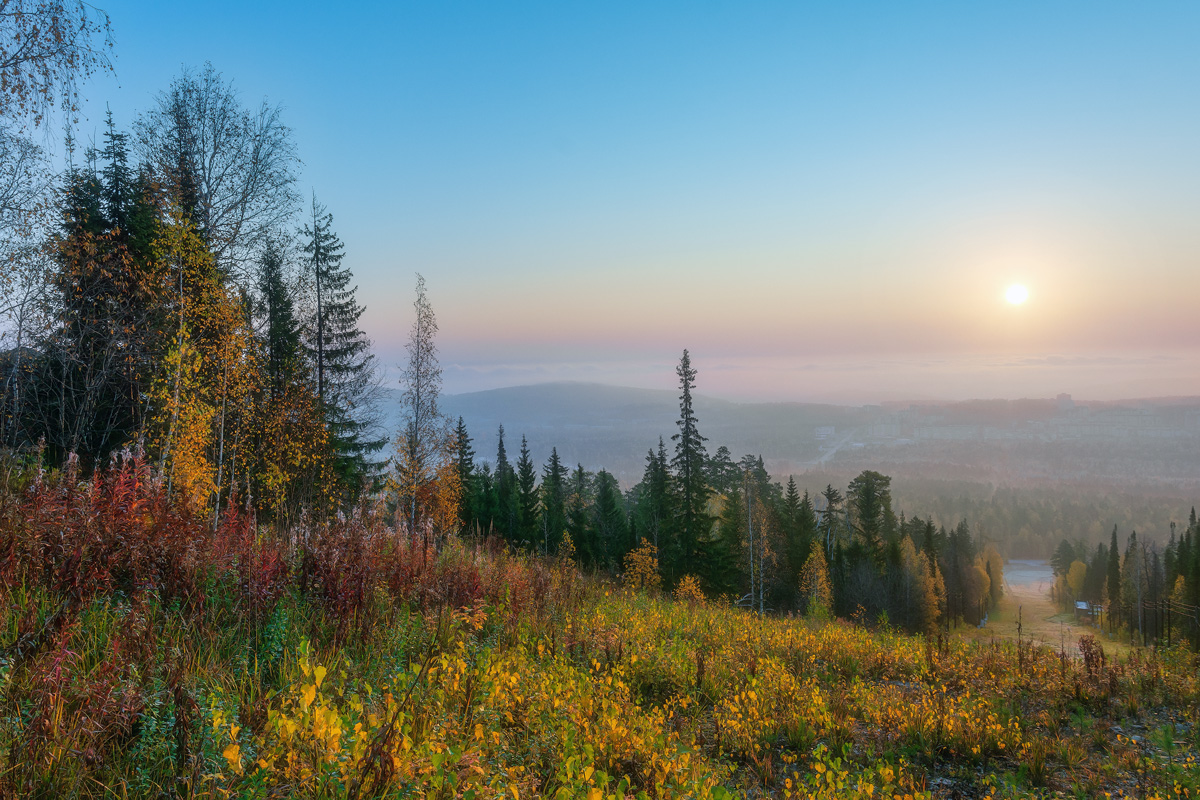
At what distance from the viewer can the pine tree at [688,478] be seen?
3108cm

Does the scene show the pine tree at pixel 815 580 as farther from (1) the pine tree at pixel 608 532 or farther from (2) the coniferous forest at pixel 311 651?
(2) the coniferous forest at pixel 311 651

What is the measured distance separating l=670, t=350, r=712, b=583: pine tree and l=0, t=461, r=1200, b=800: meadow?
22.8 metres

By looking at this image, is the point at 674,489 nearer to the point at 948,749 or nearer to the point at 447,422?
the point at 447,422

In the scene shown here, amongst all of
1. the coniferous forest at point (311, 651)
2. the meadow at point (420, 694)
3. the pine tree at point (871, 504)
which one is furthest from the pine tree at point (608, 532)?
the meadow at point (420, 694)

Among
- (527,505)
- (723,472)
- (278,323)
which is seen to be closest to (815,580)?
(527,505)

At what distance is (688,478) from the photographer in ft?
102

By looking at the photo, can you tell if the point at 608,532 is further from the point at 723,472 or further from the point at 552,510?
the point at 723,472

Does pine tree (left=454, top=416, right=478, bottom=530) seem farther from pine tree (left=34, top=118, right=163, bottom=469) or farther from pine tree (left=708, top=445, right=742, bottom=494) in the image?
pine tree (left=708, top=445, right=742, bottom=494)

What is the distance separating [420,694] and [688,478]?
92.8 ft

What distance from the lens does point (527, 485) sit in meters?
43.9

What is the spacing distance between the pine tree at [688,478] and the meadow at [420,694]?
22757 millimetres

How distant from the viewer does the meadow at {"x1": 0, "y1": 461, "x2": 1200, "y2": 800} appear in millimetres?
2545

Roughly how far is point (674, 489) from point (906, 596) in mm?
25669

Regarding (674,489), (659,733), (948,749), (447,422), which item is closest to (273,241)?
(447,422)
